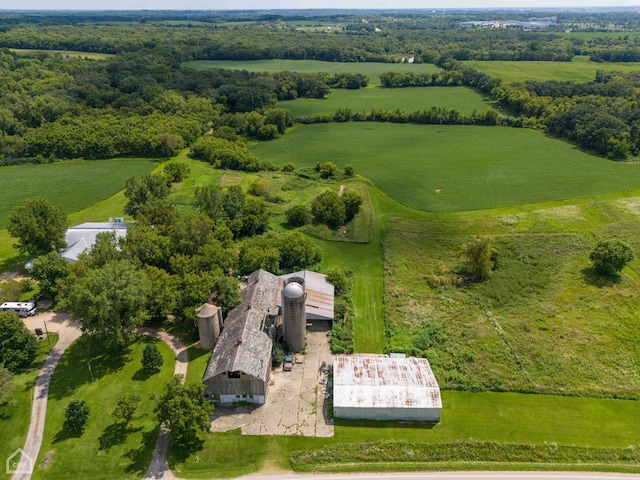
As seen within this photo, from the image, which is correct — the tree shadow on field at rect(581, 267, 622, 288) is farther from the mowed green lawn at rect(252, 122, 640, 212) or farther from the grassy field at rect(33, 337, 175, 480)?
the grassy field at rect(33, 337, 175, 480)

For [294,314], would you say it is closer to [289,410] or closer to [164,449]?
[289,410]

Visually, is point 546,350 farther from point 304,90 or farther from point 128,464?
point 304,90

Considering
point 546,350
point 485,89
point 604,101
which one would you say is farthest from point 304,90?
point 546,350

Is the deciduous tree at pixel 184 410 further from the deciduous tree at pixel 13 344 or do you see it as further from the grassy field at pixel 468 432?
the deciduous tree at pixel 13 344

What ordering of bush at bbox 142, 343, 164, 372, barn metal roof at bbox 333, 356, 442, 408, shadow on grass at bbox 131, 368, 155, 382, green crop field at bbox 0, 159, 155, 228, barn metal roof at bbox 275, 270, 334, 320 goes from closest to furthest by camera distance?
barn metal roof at bbox 333, 356, 442, 408
bush at bbox 142, 343, 164, 372
shadow on grass at bbox 131, 368, 155, 382
barn metal roof at bbox 275, 270, 334, 320
green crop field at bbox 0, 159, 155, 228

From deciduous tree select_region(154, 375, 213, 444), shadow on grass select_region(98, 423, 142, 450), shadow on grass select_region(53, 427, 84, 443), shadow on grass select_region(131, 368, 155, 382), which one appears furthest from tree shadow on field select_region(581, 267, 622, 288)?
shadow on grass select_region(53, 427, 84, 443)
